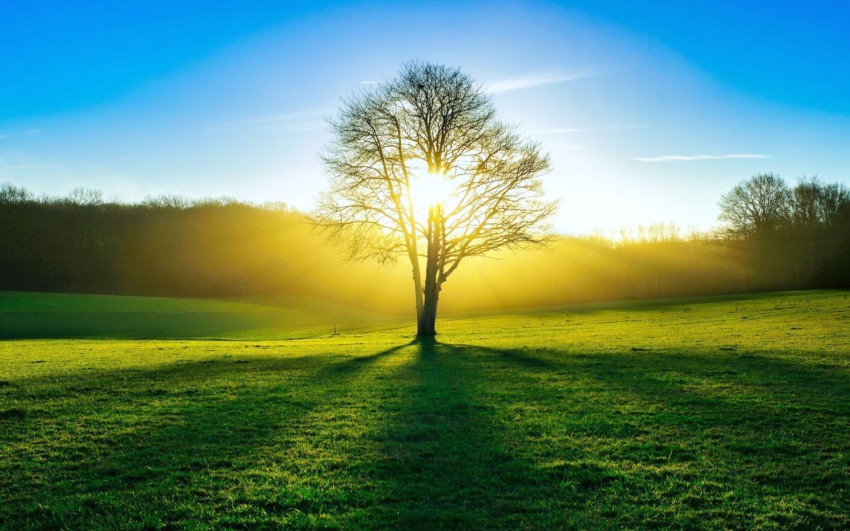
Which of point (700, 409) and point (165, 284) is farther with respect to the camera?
point (165, 284)

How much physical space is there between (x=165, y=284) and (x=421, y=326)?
85316mm

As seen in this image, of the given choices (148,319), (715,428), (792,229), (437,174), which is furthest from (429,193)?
(792,229)

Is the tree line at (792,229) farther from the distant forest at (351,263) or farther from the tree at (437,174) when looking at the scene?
the tree at (437,174)

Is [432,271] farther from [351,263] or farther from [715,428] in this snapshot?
[351,263]

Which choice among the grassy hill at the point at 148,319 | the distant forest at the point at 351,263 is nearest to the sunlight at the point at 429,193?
the grassy hill at the point at 148,319

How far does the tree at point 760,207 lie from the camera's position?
267 feet

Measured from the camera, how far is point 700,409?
11750mm

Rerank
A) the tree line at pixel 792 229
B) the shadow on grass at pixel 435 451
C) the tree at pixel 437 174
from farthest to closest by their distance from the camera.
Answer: the tree line at pixel 792 229
the tree at pixel 437 174
the shadow on grass at pixel 435 451

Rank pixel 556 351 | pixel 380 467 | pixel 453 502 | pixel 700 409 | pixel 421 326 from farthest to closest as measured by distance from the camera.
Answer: pixel 421 326
pixel 556 351
pixel 700 409
pixel 380 467
pixel 453 502

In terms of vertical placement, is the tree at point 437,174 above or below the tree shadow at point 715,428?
above

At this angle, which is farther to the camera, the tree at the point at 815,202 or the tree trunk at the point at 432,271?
the tree at the point at 815,202

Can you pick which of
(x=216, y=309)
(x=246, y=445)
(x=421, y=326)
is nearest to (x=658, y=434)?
(x=246, y=445)

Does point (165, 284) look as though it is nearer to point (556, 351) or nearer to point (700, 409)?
point (556, 351)

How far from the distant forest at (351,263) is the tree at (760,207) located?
151mm
